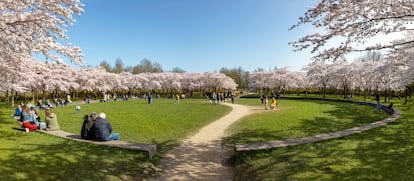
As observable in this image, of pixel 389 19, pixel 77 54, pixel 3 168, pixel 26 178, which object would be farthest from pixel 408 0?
pixel 3 168

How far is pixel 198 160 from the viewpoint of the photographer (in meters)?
11.3

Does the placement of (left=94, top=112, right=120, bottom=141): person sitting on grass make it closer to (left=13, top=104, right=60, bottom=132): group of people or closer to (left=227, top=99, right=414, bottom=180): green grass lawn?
(left=13, top=104, right=60, bottom=132): group of people

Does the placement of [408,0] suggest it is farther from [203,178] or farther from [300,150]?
[203,178]

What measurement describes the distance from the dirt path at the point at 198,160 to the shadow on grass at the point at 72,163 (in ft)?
2.85

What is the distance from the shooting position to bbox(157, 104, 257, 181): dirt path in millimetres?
9586

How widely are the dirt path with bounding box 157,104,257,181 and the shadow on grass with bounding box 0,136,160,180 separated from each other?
0.87m

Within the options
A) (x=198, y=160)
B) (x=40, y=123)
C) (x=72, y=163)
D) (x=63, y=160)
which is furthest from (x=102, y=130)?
(x=40, y=123)

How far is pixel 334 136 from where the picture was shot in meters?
12.2

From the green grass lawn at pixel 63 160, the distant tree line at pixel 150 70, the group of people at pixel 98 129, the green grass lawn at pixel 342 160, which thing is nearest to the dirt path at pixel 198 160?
the green grass lawn at pixel 63 160

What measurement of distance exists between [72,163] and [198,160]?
471 cm

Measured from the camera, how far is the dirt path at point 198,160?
959cm

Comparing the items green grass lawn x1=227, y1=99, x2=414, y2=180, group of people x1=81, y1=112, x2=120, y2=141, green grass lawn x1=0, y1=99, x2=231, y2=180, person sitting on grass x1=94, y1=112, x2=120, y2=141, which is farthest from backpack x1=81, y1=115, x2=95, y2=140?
green grass lawn x1=227, y1=99, x2=414, y2=180

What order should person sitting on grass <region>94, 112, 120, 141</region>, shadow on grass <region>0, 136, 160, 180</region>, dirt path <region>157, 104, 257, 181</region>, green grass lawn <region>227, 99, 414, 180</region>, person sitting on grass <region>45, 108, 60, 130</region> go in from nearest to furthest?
1. green grass lawn <region>227, 99, 414, 180</region>
2. shadow on grass <region>0, 136, 160, 180</region>
3. dirt path <region>157, 104, 257, 181</region>
4. person sitting on grass <region>94, 112, 120, 141</region>
5. person sitting on grass <region>45, 108, 60, 130</region>

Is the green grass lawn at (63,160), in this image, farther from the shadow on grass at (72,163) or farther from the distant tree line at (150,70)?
the distant tree line at (150,70)
